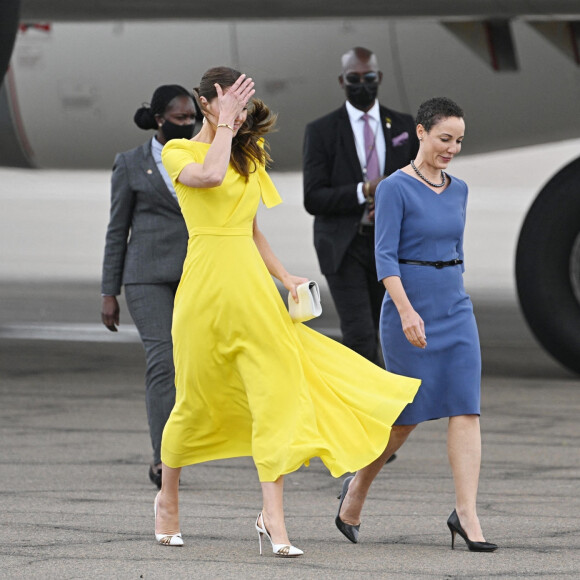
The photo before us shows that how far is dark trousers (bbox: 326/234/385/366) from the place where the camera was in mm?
5449

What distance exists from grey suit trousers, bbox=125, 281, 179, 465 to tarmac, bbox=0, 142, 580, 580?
0.28 meters

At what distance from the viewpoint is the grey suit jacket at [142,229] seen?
16.8ft

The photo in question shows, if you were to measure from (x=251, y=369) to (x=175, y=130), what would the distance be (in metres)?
1.47

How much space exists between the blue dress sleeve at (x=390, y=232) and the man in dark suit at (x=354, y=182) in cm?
141

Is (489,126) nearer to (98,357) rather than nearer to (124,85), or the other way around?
(124,85)

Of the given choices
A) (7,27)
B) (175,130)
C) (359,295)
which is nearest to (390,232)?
(175,130)

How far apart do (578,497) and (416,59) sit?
3670 mm

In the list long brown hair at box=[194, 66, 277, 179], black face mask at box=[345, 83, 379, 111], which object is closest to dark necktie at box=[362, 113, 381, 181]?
black face mask at box=[345, 83, 379, 111]

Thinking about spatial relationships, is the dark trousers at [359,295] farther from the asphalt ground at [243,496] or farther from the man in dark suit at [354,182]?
the asphalt ground at [243,496]

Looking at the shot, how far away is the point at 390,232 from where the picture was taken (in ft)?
13.3

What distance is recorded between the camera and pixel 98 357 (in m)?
8.80

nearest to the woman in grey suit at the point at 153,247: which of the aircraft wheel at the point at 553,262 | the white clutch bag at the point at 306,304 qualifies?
the white clutch bag at the point at 306,304

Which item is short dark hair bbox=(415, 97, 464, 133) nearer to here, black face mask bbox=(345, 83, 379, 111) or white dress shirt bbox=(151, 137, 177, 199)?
white dress shirt bbox=(151, 137, 177, 199)

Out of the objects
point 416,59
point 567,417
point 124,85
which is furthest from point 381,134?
point 124,85
